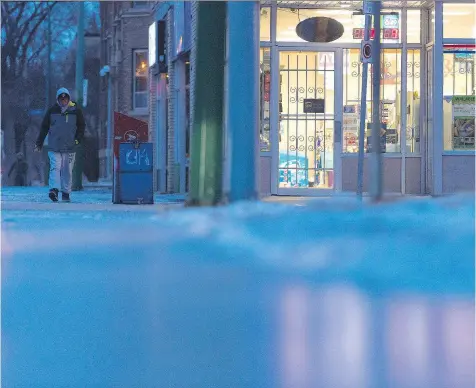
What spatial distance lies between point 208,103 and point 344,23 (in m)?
7.62

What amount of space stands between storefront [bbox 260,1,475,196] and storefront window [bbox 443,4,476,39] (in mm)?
18

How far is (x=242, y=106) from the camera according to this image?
45.1 ft

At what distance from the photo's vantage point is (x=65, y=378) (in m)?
4.97

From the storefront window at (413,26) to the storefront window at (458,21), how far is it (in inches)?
23.0

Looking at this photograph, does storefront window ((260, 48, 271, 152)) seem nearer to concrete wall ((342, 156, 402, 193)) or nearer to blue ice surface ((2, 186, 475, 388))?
concrete wall ((342, 156, 402, 193))

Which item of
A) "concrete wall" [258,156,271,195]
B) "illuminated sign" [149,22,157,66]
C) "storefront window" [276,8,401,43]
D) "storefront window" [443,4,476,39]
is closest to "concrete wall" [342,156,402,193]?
"concrete wall" [258,156,271,195]

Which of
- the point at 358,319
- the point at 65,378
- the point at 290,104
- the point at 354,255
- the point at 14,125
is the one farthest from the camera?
the point at 14,125

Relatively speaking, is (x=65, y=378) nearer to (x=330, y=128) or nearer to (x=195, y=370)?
(x=195, y=370)

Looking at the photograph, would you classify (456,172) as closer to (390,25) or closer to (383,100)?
(383,100)

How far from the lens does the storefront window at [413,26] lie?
21.7 m

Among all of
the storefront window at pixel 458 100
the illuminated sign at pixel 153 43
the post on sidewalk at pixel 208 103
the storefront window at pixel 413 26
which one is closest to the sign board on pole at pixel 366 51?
the post on sidewalk at pixel 208 103

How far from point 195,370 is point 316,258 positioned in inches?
139

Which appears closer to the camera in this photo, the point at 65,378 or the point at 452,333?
the point at 65,378

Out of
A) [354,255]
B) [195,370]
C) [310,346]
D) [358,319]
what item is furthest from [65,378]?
[354,255]
